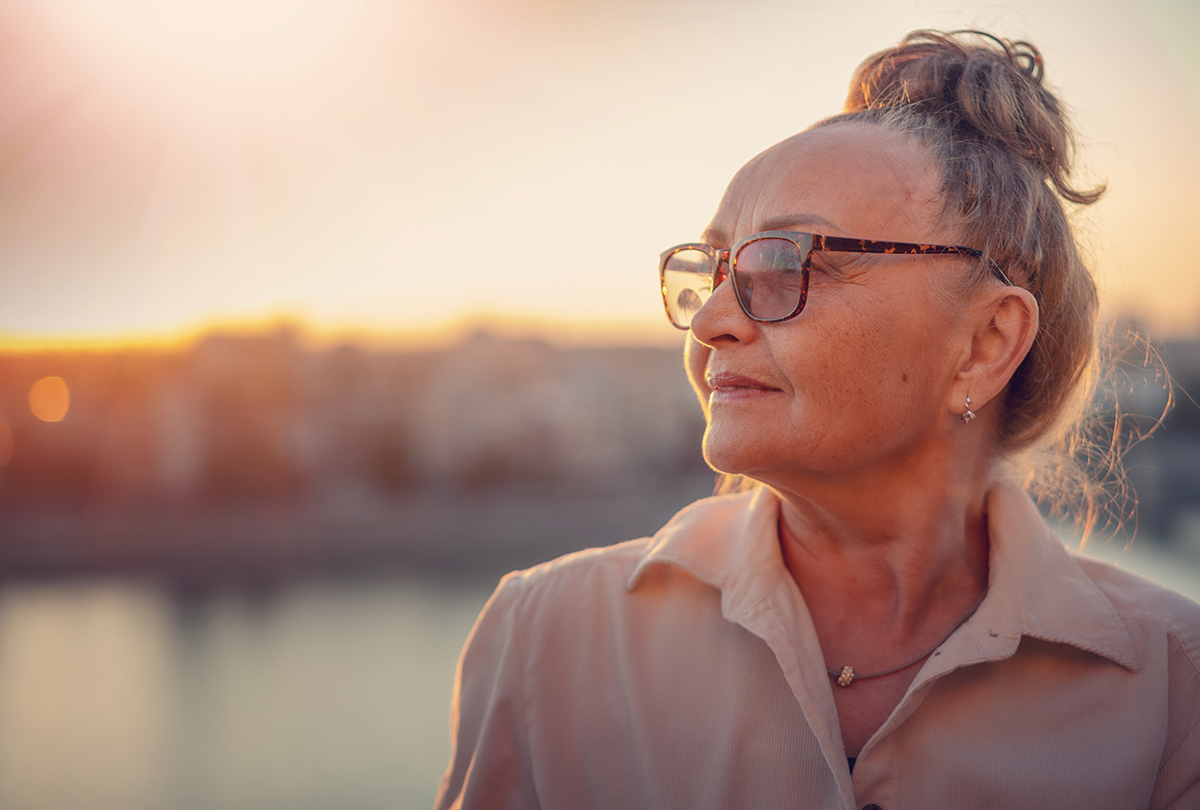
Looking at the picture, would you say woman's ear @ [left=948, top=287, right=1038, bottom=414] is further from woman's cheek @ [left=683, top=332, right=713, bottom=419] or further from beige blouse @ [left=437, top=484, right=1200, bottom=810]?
woman's cheek @ [left=683, top=332, right=713, bottom=419]

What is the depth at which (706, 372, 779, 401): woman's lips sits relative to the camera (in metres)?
1.24

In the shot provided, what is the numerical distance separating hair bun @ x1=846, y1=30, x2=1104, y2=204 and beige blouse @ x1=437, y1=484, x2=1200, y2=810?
29.5 inches

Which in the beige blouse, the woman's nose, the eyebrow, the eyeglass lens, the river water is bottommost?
the river water

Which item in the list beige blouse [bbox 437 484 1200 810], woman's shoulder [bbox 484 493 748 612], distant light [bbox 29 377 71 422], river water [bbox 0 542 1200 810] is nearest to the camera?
beige blouse [bbox 437 484 1200 810]

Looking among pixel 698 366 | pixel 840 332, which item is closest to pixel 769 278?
pixel 840 332

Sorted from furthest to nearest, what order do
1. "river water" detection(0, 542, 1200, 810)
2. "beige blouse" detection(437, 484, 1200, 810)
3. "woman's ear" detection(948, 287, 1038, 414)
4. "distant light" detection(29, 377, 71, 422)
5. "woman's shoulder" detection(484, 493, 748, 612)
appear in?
"river water" detection(0, 542, 1200, 810)
"distant light" detection(29, 377, 71, 422)
"woman's shoulder" detection(484, 493, 748, 612)
"woman's ear" detection(948, 287, 1038, 414)
"beige blouse" detection(437, 484, 1200, 810)

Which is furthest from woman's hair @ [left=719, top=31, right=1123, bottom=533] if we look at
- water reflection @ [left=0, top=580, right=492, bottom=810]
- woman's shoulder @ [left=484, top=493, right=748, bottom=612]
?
water reflection @ [left=0, top=580, right=492, bottom=810]

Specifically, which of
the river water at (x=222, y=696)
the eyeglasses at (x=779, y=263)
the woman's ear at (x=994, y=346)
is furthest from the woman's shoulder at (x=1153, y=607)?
the river water at (x=222, y=696)

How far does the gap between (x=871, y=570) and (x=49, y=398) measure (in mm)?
12525

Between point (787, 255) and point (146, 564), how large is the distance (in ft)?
70.2

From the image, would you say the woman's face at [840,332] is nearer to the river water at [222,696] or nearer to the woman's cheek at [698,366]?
the woman's cheek at [698,366]

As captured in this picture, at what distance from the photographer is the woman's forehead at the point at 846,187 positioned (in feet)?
4.02

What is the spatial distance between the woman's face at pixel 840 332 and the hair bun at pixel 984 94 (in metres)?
0.19

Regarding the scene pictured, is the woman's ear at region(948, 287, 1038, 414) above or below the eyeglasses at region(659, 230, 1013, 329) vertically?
below
